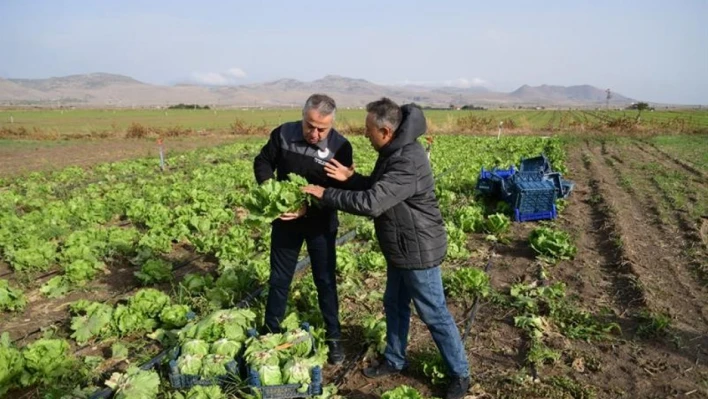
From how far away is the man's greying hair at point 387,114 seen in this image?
368 cm

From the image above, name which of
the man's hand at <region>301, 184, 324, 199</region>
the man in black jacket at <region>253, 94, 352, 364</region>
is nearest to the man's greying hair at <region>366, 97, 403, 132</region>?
the man in black jacket at <region>253, 94, 352, 364</region>

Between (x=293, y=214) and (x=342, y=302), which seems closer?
(x=293, y=214)

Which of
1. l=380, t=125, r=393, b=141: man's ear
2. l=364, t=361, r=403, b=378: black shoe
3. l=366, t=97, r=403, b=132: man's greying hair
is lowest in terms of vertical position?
l=364, t=361, r=403, b=378: black shoe

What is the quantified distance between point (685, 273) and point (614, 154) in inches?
670

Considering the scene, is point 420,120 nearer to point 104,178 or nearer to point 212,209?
point 212,209

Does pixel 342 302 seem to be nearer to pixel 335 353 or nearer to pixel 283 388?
pixel 335 353

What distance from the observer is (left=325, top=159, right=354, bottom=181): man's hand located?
4258mm

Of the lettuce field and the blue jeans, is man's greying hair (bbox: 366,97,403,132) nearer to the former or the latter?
the lettuce field

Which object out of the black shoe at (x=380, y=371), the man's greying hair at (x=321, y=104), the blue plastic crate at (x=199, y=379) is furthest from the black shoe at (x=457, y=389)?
the man's greying hair at (x=321, y=104)

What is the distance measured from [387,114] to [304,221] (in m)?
1.41

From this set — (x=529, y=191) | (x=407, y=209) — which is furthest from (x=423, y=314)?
(x=529, y=191)

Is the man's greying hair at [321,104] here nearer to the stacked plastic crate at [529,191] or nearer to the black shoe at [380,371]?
the black shoe at [380,371]

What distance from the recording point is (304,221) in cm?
451

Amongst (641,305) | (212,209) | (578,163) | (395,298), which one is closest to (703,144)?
(578,163)
